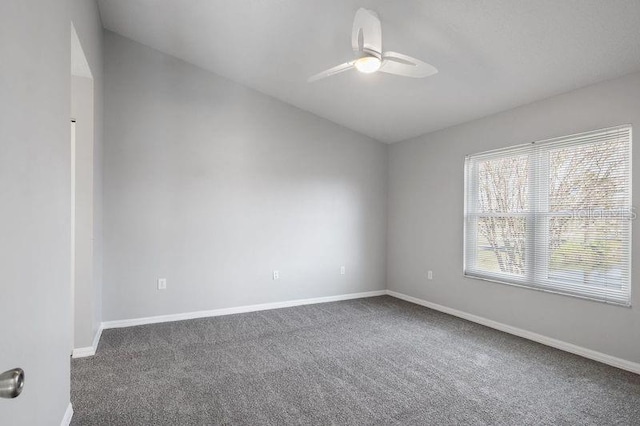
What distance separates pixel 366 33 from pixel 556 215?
2.55 metres

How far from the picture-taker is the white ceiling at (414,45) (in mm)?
2523

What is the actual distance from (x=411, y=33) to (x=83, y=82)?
2.81m

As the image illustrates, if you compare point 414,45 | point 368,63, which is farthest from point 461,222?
point 368,63

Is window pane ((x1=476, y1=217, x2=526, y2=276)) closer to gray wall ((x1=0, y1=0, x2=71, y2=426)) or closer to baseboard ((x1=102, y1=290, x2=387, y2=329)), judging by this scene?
baseboard ((x1=102, y1=290, x2=387, y2=329))

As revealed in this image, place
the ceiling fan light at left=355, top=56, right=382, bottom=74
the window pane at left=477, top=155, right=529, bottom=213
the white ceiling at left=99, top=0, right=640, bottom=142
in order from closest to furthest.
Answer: the ceiling fan light at left=355, top=56, right=382, bottom=74, the white ceiling at left=99, top=0, right=640, bottom=142, the window pane at left=477, top=155, right=529, bottom=213

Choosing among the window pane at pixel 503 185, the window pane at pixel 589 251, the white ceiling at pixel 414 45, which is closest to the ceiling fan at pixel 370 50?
the white ceiling at pixel 414 45

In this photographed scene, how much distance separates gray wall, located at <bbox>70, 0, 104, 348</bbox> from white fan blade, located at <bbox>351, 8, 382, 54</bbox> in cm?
198

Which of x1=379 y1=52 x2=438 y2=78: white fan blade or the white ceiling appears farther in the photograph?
the white ceiling

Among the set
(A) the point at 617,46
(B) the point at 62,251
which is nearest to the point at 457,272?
(A) the point at 617,46

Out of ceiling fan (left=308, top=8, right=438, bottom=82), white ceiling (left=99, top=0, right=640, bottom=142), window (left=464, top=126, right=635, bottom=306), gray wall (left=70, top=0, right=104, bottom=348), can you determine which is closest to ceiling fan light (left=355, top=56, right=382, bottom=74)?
ceiling fan (left=308, top=8, right=438, bottom=82)

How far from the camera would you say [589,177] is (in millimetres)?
3205

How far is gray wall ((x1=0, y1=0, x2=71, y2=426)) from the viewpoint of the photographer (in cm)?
126

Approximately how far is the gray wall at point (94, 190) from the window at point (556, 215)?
3.96 meters

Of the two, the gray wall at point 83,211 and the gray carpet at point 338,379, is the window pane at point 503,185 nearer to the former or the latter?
the gray carpet at point 338,379
